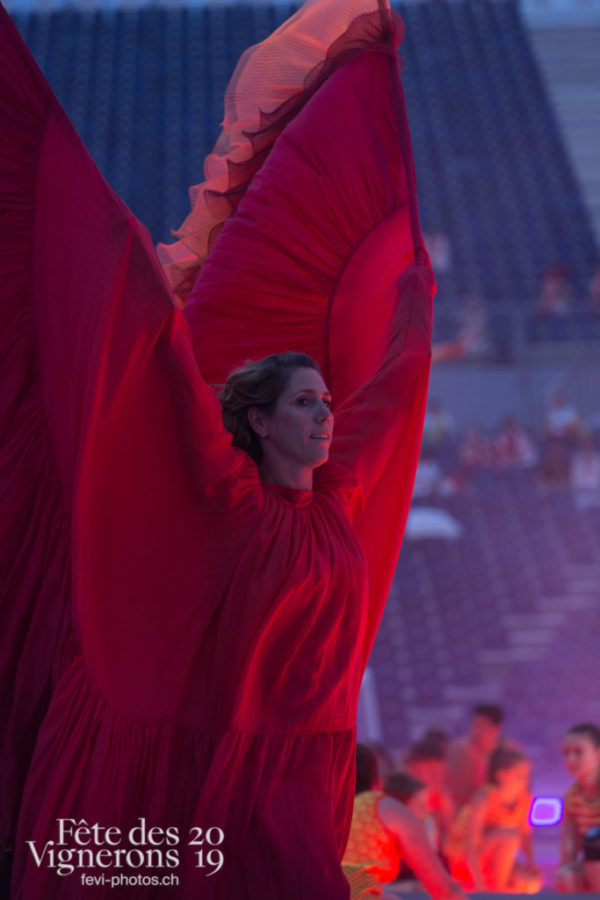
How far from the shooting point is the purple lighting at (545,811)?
3498 millimetres

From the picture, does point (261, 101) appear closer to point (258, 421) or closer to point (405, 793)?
point (258, 421)

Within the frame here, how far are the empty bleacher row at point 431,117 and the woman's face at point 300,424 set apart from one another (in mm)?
9852

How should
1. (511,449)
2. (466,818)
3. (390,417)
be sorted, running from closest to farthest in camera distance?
1. (390,417)
2. (466,818)
3. (511,449)

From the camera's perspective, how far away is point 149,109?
47.2 feet

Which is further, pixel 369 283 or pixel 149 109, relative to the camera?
pixel 149 109

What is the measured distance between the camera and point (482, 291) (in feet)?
39.1

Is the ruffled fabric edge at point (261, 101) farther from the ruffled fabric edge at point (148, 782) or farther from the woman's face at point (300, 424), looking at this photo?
the ruffled fabric edge at point (148, 782)

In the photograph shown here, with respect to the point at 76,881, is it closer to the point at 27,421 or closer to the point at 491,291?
the point at 27,421

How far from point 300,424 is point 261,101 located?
103cm

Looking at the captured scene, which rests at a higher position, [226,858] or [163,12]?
[163,12]

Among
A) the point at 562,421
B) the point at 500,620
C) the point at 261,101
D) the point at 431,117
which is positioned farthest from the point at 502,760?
the point at 431,117

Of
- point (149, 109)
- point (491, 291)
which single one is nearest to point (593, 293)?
point (491, 291)

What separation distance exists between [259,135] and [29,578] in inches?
48.1

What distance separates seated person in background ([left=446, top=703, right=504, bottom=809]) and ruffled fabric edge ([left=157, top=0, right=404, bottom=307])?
2.98m
